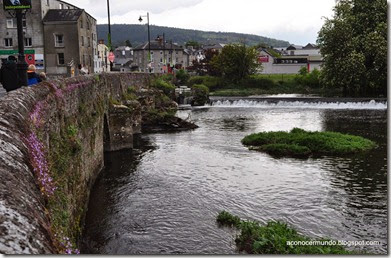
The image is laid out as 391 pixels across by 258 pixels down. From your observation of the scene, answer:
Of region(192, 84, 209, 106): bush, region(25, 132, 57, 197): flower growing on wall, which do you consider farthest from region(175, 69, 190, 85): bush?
region(25, 132, 57, 197): flower growing on wall

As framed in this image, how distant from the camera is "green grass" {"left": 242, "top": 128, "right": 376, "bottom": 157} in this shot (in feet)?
78.4

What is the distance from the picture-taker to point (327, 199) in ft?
50.8

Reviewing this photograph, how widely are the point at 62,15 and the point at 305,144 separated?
41926mm

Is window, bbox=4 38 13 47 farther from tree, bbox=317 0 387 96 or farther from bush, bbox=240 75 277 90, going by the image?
tree, bbox=317 0 387 96

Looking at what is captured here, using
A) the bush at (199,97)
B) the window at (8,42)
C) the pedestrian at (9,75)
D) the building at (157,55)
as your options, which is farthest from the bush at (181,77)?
the pedestrian at (9,75)

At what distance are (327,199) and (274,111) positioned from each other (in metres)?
29.9

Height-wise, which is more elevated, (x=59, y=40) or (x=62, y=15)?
(x=62, y=15)

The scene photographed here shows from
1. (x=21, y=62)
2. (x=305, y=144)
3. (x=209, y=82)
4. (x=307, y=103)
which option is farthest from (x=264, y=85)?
(x=21, y=62)

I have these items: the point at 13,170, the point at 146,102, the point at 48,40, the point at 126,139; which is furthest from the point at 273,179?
the point at 48,40

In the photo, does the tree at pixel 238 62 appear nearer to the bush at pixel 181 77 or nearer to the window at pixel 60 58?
the bush at pixel 181 77

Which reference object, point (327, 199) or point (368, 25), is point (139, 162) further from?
point (368, 25)

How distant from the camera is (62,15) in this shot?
55.6 metres

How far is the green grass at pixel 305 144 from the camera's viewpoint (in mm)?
23906

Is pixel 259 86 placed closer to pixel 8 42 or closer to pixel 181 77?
pixel 181 77
